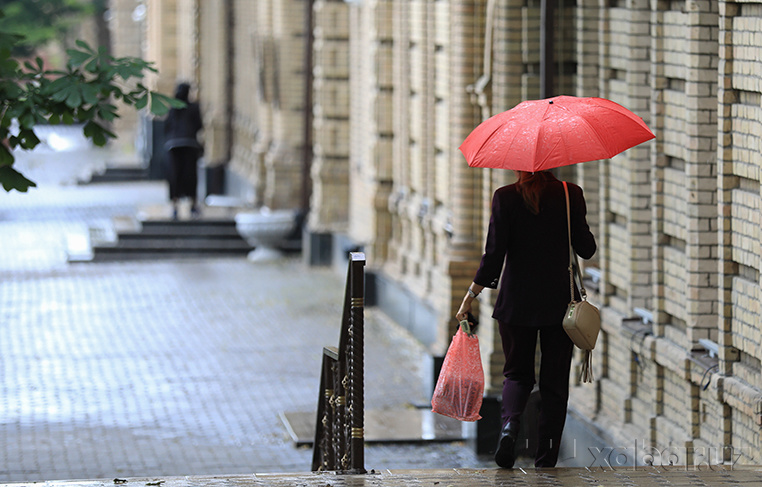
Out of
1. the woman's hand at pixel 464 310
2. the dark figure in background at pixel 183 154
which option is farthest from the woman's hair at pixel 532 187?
the dark figure in background at pixel 183 154

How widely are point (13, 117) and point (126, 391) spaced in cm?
418

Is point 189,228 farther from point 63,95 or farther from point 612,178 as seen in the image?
point 63,95

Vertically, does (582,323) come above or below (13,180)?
below

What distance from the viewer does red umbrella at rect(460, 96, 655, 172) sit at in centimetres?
589

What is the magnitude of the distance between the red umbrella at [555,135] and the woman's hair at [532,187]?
187 mm

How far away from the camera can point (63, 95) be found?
730 centimetres

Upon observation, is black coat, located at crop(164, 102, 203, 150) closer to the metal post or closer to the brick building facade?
the brick building facade

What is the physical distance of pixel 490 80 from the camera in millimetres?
9867

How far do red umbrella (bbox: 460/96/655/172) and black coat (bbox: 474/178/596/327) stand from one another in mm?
234

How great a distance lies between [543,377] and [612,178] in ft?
9.09

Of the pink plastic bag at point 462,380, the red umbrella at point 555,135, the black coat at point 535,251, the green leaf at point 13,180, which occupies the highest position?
the red umbrella at point 555,135

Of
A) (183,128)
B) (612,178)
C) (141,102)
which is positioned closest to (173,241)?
(183,128)

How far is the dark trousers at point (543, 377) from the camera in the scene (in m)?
6.21

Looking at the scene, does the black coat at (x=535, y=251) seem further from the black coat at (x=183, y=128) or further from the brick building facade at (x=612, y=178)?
the black coat at (x=183, y=128)
